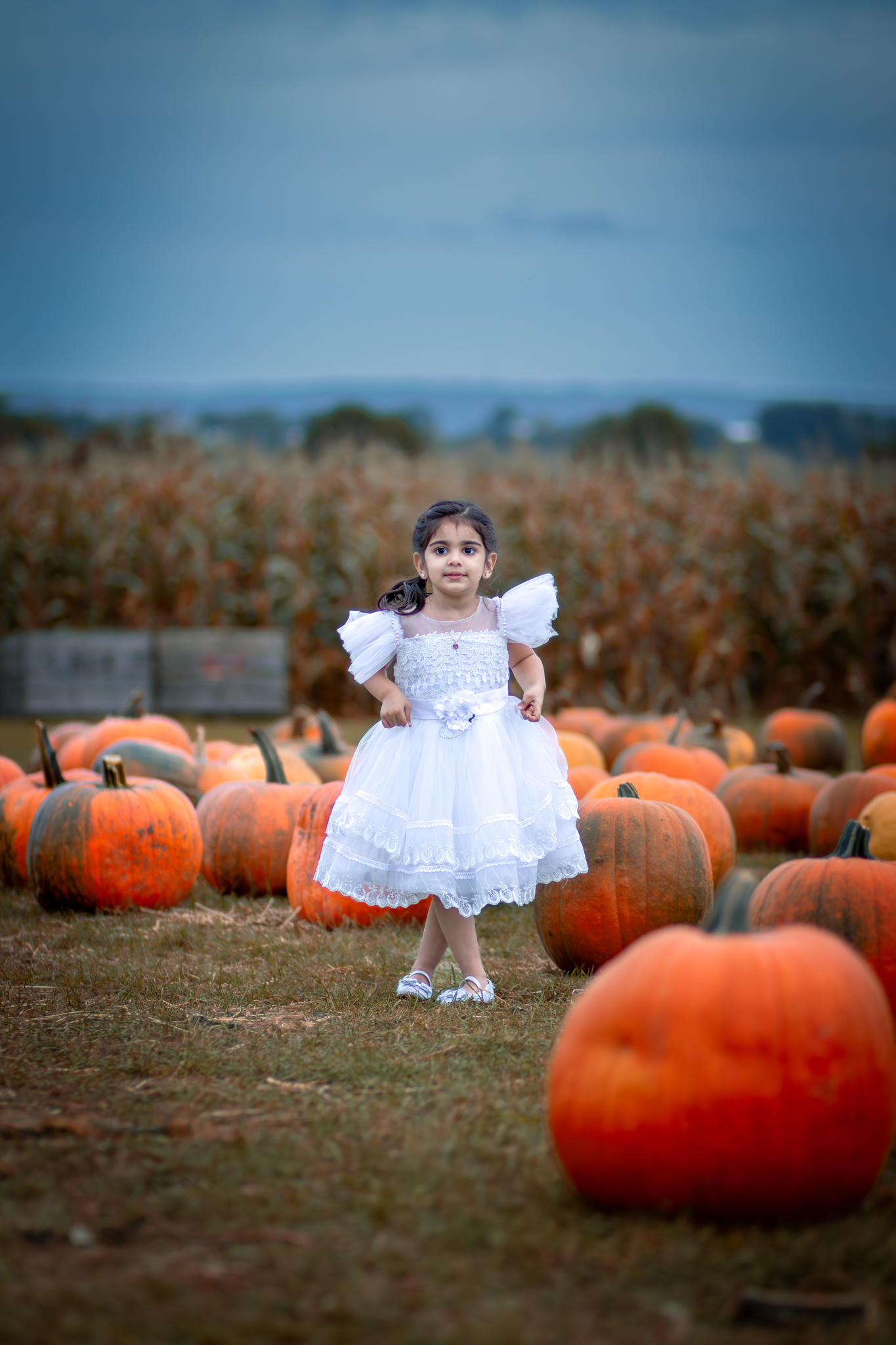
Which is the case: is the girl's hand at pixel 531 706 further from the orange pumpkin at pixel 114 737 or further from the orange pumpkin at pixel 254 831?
the orange pumpkin at pixel 114 737

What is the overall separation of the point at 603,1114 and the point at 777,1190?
33 cm

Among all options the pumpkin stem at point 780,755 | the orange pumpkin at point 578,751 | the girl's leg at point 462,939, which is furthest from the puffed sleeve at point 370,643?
the orange pumpkin at point 578,751

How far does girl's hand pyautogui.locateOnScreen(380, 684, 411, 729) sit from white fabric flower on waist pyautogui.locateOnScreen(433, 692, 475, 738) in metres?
0.10

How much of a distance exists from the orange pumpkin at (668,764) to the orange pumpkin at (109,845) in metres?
2.45

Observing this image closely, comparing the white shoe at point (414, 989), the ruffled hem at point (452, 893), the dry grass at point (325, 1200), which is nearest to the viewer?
the dry grass at point (325, 1200)

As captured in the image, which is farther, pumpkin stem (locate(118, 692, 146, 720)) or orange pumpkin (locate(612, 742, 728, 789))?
pumpkin stem (locate(118, 692, 146, 720))

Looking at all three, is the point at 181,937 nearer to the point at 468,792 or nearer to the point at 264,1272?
the point at 468,792

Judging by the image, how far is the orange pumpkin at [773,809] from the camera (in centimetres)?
630

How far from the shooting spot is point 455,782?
3.78 metres

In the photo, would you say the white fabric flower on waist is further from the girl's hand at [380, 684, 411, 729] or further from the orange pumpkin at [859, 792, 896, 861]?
the orange pumpkin at [859, 792, 896, 861]

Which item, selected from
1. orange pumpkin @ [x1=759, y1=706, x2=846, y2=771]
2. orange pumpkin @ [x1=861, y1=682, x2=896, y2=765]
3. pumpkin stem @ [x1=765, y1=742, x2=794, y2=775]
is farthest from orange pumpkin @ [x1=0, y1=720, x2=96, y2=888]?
orange pumpkin @ [x1=861, y1=682, x2=896, y2=765]

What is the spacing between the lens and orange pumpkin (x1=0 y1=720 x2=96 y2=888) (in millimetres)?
5547

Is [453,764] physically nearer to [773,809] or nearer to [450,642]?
[450,642]

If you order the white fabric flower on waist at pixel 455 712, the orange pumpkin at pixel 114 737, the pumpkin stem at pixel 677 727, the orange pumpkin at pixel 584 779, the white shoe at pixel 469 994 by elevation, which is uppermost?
the white fabric flower on waist at pixel 455 712
